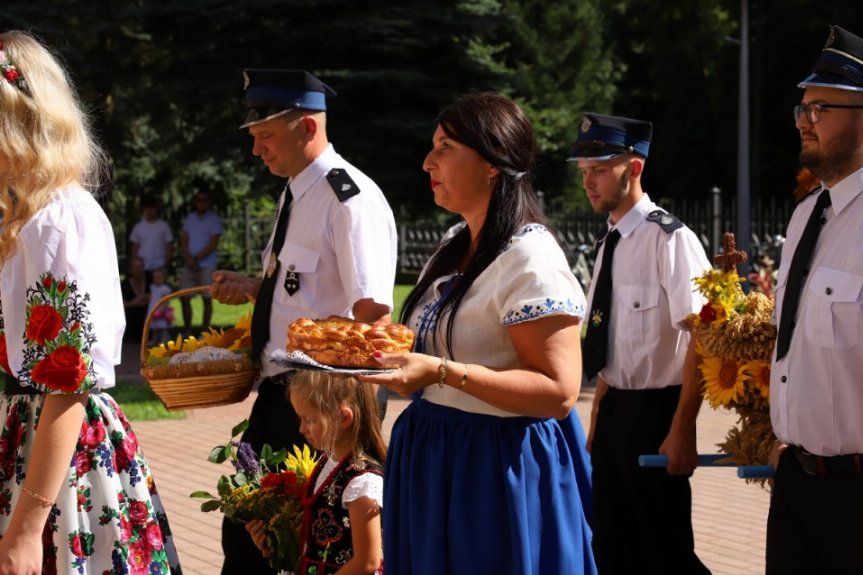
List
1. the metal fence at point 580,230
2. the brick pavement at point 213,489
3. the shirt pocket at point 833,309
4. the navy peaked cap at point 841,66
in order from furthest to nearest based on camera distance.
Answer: the metal fence at point 580,230
the brick pavement at point 213,489
the navy peaked cap at point 841,66
the shirt pocket at point 833,309

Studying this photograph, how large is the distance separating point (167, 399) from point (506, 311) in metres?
1.94

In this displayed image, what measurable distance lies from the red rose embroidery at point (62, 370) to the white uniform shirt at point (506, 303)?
882 millimetres

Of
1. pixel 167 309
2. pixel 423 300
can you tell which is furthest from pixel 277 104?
pixel 167 309

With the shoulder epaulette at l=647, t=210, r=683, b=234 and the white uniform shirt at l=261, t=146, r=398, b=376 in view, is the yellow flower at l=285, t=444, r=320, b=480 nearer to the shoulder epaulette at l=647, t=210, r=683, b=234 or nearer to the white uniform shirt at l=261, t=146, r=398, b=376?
the white uniform shirt at l=261, t=146, r=398, b=376

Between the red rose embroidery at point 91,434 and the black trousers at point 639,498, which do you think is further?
the black trousers at point 639,498

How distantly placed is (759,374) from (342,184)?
1.67 m

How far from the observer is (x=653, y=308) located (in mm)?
5203

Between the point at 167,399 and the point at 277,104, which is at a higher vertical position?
the point at 277,104

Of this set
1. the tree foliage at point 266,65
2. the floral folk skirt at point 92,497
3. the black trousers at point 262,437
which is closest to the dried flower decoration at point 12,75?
the floral folk skirt at point 92,497

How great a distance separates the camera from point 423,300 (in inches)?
135

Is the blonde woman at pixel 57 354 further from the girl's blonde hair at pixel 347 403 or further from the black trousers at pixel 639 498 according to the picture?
the black trousers at pixel 639 498

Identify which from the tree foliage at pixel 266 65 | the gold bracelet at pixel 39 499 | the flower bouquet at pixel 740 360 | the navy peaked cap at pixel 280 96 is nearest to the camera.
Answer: the gold bracelet at pixel 39 499

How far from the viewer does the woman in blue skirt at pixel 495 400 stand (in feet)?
10.1

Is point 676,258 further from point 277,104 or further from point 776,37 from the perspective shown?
point 776,37
